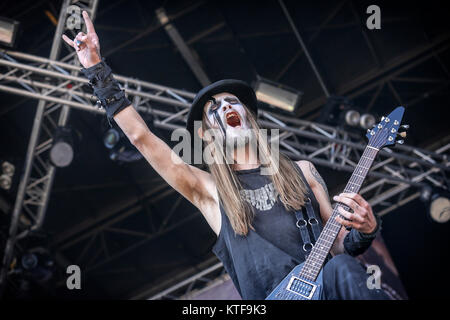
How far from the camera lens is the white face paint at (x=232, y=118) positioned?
9.61 feet

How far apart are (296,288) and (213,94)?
4.64 ft

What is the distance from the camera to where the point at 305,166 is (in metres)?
2.99

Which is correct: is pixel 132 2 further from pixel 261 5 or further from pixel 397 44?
pixel 397 44

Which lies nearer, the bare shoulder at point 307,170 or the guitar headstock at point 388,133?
the guitar headstock at point 388,133

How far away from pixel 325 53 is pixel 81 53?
560 centimetres

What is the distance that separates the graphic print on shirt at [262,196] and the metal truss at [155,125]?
Answer: 10.9 feet

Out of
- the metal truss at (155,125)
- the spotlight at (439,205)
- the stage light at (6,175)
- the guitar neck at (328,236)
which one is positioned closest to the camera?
the guitar neck at (328,236)

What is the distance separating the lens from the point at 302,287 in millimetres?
2139

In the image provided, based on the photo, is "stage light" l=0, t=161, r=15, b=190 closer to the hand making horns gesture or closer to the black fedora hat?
the black fedora hat

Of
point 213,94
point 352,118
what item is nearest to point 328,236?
point 213,94

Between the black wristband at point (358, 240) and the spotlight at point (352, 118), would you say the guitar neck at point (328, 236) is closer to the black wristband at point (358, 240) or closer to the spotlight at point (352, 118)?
the black wristband at point (358, 240)

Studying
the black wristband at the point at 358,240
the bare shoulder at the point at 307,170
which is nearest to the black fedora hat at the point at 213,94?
the bare shoulder at the point at 307,170

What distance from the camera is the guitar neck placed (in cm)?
219
